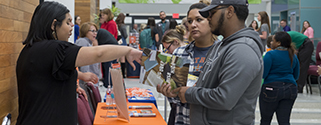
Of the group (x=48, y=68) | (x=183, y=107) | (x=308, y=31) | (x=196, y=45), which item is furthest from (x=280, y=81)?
(x=308, y=31)

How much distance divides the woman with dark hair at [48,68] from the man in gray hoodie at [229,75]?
19.2 inches

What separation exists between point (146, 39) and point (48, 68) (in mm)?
7547

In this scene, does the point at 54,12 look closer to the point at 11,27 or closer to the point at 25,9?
the point at 11,27

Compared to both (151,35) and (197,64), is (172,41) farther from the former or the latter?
(151,35)

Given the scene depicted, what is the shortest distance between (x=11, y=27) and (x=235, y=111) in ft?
6.10

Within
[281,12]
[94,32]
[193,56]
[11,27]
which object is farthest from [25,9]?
[281,12]

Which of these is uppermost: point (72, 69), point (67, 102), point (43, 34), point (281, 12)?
point (281, 12)

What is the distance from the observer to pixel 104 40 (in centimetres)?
623

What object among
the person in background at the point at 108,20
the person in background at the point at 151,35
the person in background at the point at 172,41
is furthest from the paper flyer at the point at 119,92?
the person in background at the point at 151,35

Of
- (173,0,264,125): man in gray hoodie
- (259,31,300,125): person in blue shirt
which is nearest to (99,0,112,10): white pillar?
(259,31,300,125): person in blue shirt

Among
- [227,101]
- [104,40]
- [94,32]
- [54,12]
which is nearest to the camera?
[227,101]

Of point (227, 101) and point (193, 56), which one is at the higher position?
point (193, 56)

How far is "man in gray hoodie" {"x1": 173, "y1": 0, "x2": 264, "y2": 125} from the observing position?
1362 millimetres

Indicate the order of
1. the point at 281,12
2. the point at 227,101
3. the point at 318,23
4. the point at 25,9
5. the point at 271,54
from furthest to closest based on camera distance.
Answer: the point at 281,12, the point at 318,23, the point at 271,54, the point at 25,9, the point at 227,101
